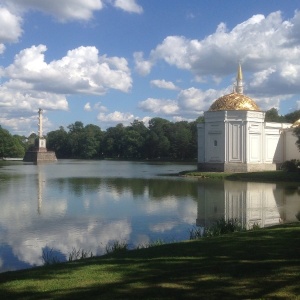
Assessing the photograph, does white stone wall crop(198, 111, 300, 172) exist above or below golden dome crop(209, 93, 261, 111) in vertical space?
below

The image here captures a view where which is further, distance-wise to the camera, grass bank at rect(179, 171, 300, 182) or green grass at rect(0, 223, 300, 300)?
grass bank at rect(179, 171, 300, 182)

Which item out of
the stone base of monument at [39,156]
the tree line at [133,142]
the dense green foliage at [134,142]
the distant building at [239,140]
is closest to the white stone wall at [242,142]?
the distant building at [239,140]

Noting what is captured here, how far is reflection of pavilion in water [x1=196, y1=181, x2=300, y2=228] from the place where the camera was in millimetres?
17734

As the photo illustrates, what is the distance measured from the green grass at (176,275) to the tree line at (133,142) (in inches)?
3031

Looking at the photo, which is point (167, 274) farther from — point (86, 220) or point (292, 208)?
point (292, 208)

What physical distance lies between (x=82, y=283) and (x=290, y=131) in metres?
50.9

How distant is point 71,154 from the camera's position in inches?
5699

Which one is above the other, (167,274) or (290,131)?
(290,131)

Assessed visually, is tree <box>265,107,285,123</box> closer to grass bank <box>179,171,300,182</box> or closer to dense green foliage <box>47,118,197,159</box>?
dense green foliage <box>47,118,197,159</box>

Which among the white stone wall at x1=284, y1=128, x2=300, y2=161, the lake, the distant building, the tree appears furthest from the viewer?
the tree

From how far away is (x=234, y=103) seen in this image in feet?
171

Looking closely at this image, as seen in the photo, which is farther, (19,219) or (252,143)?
(252,143)

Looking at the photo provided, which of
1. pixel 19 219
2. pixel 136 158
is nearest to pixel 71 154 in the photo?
pixel 136 158

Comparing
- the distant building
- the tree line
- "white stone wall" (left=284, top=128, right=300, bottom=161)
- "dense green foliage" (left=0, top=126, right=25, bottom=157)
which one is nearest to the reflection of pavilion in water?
the distant building
